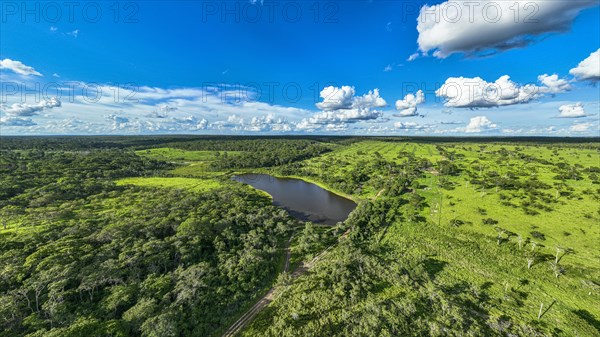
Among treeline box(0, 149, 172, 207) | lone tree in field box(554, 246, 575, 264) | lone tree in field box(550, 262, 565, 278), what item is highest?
treeline box(0, 149, 172, 207)


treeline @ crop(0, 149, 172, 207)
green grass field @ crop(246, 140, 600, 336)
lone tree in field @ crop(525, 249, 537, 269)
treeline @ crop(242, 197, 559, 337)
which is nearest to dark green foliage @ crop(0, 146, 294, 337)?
treeline @ crop(242, 197, 559, 337)

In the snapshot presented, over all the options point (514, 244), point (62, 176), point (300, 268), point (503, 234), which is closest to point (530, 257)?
point (514, 244)

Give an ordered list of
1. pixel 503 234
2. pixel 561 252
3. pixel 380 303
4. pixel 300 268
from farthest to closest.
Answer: pixel 503 234 → pixel 561 252 → pixel 300 268 → pixel 380 303

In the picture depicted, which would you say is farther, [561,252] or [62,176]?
[62,176]

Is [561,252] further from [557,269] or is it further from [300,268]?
[300,268]

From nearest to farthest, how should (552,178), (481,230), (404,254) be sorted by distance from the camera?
(404,254) → (481,230) → (552,178)

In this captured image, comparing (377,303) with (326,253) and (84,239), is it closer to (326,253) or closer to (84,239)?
(326,253)

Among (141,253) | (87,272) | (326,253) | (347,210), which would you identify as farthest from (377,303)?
(347,210)

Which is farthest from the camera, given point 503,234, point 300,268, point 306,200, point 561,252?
point 306,200

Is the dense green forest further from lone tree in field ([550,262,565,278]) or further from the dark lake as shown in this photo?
the dark lake
